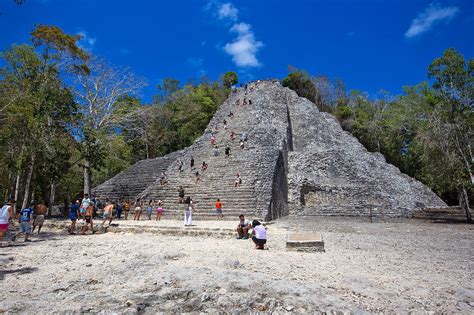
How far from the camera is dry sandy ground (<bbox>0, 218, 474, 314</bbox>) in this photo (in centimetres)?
382

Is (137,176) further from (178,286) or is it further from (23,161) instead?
(178,286)

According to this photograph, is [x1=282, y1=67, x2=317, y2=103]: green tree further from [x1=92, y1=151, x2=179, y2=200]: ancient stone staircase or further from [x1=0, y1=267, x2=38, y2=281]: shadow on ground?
[x1=0, y1=267, x2=38, y2=281]: shadow on ground

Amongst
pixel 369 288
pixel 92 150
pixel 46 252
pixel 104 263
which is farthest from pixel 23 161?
pixel 369 288

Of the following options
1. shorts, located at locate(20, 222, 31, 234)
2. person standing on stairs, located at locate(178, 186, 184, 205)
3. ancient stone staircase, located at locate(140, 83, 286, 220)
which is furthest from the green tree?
shorts, located at locate(20, 222, 31, 234)

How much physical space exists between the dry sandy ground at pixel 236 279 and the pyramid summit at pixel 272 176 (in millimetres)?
6635

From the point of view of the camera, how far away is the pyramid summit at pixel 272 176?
1557 cm

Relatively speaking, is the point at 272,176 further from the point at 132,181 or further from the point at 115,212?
the point at 132,181

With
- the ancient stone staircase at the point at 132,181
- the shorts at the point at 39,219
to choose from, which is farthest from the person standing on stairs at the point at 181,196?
the shorts at the point at 39,219

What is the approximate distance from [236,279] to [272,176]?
37.2ft

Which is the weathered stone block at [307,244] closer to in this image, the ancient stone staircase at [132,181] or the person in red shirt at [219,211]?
the person in red shirt at [219,211]

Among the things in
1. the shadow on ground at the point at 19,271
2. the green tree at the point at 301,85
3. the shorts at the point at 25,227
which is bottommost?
the shadow on ground at the point at 19,271

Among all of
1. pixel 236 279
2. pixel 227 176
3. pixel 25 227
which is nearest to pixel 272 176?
pixel 227 176

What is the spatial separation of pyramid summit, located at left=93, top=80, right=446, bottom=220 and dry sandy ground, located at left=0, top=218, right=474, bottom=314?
6635 millimetres

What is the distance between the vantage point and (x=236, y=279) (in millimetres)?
4402
